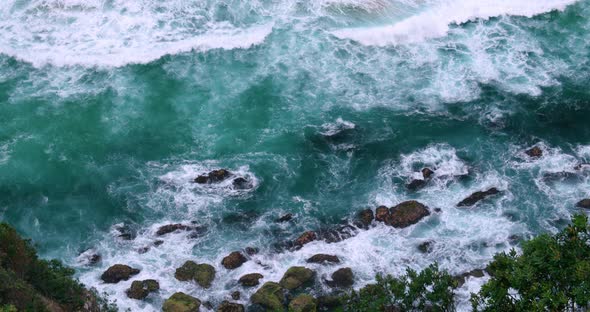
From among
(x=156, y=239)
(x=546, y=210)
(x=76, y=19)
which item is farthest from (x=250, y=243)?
(x=76, y=19)

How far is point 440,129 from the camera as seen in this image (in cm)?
4947

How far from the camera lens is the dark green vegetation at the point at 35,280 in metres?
29.4

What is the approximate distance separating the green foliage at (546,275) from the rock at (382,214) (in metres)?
15.5

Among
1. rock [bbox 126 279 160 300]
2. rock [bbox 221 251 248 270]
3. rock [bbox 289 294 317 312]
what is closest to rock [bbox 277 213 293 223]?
rock [bbox 221 251 248 270]

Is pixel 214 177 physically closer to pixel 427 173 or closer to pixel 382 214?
pixel 382 214

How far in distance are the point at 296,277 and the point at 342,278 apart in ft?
9.48

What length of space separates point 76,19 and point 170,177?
2422 centimetres

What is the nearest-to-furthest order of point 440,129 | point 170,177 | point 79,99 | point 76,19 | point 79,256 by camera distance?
point 79,256
point 170,177
point 440,129
point 79,99
point 76,19

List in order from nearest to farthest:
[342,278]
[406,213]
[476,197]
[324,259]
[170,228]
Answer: [342,278] < [324,259] < [170,228] < [406,213] < [476,197]

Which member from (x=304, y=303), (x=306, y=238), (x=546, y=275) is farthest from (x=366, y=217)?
(x=546, y=275)

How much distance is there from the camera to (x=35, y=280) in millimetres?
32031

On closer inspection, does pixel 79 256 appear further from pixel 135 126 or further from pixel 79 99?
pixel 79 99

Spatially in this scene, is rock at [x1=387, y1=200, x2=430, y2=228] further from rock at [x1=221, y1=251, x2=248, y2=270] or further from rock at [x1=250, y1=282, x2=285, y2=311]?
rock at [x1=221, y1=251, x2=248, y2=270]

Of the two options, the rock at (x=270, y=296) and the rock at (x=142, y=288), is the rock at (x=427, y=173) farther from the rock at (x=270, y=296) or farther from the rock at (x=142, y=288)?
the rock at (x=142, y=288)
